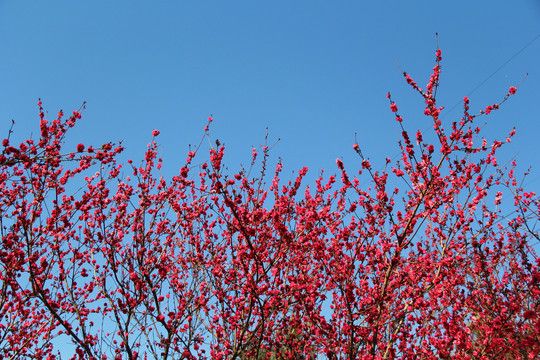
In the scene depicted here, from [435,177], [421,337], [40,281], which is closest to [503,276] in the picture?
[421,337]

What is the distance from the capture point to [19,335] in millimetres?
6492

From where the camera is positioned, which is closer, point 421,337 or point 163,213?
point 421,337

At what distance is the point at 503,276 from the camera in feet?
23.9

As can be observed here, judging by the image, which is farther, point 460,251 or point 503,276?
point 503,276

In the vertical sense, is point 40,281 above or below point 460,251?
above

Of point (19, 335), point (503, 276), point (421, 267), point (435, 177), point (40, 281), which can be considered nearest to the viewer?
point (435, 177)

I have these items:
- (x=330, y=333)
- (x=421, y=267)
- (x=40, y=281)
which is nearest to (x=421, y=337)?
(x=421, y=267)

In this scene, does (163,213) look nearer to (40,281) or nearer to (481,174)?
(40,281)

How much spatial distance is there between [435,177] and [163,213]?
14.0ft

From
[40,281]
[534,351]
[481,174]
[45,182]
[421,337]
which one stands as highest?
[45,182]

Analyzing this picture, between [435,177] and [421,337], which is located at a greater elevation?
[435,177]

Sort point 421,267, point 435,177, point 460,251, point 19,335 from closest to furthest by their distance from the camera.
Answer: point 435,177
point 421,267
point 460,251
point 19,335

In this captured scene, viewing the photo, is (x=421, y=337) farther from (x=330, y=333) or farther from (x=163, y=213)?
(x=163, y=213)

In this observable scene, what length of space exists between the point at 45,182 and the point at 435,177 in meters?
5.90
